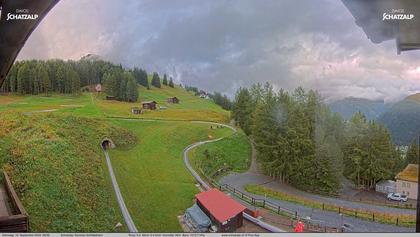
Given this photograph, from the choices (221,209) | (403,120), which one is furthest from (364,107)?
(221,209)

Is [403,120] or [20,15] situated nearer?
[20,15]

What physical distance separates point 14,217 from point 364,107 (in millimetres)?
1829

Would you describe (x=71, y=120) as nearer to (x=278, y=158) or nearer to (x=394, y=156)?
(x=278, y=158)

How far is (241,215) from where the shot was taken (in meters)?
2.19

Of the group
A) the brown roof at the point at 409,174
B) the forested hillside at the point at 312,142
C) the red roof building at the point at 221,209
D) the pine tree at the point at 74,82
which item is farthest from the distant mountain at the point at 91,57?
the brown roof at the point at 409,174

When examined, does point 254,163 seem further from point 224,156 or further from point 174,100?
point 174,100

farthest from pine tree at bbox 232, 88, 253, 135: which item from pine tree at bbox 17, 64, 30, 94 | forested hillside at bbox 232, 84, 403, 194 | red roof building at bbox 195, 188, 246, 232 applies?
pine tree at bbox 17, 64, 30, 94

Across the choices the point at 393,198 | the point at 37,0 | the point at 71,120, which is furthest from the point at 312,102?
the point at 37,0

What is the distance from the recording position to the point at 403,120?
2.19 meters

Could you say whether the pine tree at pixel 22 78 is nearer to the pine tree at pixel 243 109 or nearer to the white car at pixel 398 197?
the pine tree at pixel 243 109

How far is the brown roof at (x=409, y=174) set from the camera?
2146mm

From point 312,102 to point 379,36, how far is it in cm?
45

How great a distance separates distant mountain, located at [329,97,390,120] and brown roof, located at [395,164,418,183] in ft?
0.95

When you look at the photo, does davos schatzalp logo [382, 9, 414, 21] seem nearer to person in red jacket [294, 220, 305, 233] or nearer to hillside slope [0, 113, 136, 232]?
person in red jacket [294, 220, 305, 233]
